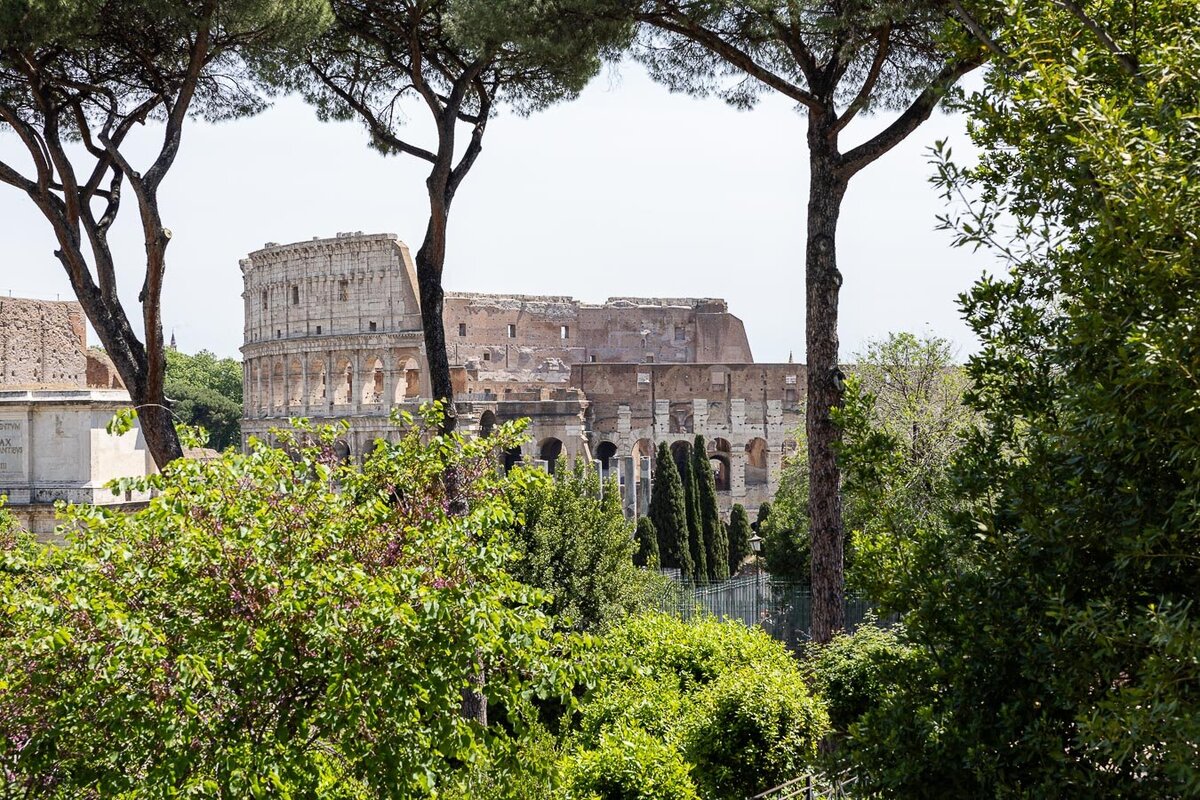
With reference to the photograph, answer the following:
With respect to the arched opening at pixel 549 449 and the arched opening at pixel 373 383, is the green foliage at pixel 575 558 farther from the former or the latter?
the arched opening at pixel 373 383

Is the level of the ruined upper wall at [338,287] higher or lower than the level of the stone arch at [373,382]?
higher

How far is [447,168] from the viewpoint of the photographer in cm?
930

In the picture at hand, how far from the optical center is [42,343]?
28.8 meters

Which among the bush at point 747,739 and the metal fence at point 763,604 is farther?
the metal fence at point 763,604

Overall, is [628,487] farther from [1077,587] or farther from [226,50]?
[1077,587]

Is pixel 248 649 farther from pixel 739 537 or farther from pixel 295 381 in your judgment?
pixel 295 381

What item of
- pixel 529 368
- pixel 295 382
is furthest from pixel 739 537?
pixel 529 368

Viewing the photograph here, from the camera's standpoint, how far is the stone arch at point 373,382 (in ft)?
134

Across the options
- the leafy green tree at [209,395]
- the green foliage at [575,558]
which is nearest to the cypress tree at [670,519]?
the green foliage at [575,558]

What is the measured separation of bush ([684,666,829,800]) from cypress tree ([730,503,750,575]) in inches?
714

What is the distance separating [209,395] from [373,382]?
51.2 ft

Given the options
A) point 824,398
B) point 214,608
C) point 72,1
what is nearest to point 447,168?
point 72,1

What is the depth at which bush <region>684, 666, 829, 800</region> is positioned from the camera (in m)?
7.59

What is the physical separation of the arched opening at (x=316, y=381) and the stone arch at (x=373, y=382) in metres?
1.65
